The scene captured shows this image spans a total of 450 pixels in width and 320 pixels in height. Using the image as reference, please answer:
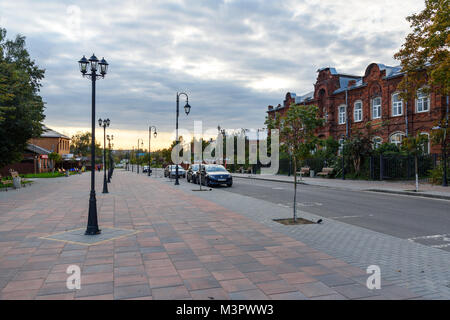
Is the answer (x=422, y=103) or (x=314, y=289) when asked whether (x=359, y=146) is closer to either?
(x=422, y=103)

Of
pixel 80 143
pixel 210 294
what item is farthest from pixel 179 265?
pixel 80 143

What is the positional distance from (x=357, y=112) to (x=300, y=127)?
32.6 meters

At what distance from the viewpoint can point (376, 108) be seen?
1441 inches

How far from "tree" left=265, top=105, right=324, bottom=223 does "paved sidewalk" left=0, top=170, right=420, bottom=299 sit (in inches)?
92.6

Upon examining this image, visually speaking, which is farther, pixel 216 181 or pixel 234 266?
pixel 216 181

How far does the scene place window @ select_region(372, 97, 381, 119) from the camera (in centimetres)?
3622

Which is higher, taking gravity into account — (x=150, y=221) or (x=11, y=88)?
(x=11, y=88)

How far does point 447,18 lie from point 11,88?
2328 centimetres

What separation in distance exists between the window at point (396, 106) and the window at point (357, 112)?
481 centimetres

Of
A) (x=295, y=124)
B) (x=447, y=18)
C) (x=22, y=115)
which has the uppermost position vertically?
(x=447, y=18)

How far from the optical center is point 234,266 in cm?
544

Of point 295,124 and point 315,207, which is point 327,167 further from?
point 295,124
